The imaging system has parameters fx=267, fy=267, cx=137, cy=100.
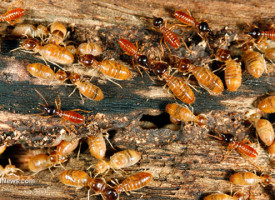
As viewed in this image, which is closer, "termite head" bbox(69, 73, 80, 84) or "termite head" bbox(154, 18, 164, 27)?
"termite head" bbox(69, 73, 80, 84)

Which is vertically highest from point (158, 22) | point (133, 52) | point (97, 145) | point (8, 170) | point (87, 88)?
point (158, 22)

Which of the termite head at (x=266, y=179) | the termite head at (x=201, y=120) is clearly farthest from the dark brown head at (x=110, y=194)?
the termite head at (x=266, y=179)

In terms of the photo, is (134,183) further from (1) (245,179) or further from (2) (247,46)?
(2) (247,46)

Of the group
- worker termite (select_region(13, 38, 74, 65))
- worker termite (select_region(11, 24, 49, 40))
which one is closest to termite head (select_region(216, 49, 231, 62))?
worker termite (select_region(13, 38, 74, 65))

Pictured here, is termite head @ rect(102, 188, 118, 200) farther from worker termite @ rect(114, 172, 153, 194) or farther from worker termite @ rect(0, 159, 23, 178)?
worker termite @ rect(0, 159, 23, 178)

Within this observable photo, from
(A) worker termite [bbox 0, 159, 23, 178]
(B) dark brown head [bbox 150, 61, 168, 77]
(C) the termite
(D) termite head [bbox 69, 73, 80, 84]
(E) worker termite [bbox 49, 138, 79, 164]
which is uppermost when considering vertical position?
(C) the termite

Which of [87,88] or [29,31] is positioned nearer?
[87,88]

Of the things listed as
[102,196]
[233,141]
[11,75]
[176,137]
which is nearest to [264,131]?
[233,141]

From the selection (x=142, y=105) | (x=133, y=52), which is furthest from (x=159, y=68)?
(x=142, y=105)
